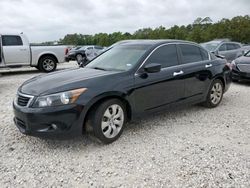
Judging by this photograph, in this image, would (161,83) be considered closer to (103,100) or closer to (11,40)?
(103,100)

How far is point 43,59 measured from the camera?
460 inches

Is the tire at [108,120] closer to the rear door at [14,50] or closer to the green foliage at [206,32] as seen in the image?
the rear door at [14,50]

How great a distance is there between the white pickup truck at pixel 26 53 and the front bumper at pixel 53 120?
8.04 m

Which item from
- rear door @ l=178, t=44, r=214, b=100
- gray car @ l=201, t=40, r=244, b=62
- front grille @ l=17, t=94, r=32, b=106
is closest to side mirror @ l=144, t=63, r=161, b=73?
rear door @ l=178, t=44, r=214, b=100

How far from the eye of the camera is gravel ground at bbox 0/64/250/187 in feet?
9.45

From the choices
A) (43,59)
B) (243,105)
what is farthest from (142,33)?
(243,105)

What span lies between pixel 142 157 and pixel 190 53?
2634mm

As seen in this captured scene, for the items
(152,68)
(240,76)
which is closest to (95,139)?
(152,68)

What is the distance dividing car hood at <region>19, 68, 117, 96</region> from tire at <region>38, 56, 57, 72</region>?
26.6 feet

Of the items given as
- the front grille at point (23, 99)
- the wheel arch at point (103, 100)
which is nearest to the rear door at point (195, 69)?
the wheel arch at point (103, 100)

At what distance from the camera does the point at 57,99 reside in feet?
10.8

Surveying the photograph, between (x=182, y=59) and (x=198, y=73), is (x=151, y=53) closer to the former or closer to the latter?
(x=182, y=59)

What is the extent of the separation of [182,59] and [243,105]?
2164 millimetres

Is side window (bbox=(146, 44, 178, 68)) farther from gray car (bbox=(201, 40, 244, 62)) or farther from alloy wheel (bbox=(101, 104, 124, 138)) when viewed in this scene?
gray car (bbox=(201, 40, 244, 62))
